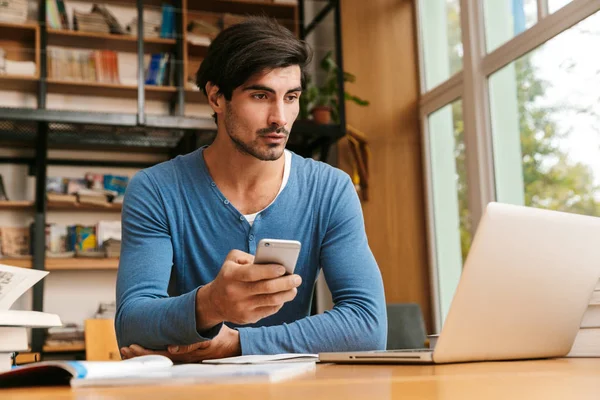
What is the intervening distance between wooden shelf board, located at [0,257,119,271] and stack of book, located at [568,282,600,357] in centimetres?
395

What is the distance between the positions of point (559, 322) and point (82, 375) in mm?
755

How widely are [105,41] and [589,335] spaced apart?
4444 millimetres

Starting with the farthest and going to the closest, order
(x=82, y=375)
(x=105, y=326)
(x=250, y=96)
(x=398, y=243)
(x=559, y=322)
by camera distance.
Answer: (x=398, y=243)
(x=105, y=326)
(x=250, y=96)
(x=559, y=322)
(x=82, y=375)

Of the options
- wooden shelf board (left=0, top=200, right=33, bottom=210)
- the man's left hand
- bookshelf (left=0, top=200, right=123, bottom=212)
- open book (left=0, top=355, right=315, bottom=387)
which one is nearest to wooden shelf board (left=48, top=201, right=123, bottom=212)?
bookshelf (left=0, top=200, right=123, bottom=212)

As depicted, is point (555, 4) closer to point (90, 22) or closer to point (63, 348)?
point (90, 22)

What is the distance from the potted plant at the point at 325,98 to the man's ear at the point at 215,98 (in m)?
3.15

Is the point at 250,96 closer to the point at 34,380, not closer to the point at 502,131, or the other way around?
the point at 34,380

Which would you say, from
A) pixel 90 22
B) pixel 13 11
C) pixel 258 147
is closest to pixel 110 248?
pixel 90 22

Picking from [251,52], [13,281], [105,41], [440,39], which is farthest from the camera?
[440,39]

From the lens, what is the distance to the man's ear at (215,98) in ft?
5.46

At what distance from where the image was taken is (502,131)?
14.5 ft

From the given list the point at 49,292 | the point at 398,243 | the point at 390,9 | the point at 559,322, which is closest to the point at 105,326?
the point at 49,292

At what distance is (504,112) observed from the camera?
14.4ft

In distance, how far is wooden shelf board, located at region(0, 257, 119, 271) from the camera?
15.3 ft
